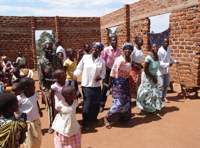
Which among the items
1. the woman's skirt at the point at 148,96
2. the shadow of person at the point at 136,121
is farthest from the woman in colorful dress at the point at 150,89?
the shadow of person at the point at 136,121

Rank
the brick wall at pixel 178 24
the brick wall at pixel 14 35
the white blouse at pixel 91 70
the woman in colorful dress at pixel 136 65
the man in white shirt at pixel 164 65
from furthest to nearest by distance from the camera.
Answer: the brick wall at pixel 14 35 < the brick wall at pixel 178 24 < the man in white shirt at pixel 164 65 < the woman in colorful dress at pixel 136 65 < the white blouse at pixel 91 70

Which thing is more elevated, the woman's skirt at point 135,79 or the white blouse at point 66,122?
the woman's skirt at point 135,79

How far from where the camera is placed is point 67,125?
2.57 m

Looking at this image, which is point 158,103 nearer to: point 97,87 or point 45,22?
point 97,87

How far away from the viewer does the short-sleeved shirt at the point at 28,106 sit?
9.02ft

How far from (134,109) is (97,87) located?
168cm

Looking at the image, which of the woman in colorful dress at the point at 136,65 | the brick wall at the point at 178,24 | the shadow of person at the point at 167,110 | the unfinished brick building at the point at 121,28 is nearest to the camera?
the shadow of person at the point at 167,110

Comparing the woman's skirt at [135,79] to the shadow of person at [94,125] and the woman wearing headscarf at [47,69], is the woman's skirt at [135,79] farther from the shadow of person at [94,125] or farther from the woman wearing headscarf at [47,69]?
the woman wearing headscarf at [47,69]

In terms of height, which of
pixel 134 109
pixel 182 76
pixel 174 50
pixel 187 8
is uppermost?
pixel 187 8

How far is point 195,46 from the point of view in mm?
5742

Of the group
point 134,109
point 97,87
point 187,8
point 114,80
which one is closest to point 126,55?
point 114,80

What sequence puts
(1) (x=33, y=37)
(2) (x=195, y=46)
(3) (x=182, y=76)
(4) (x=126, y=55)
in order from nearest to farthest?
(4) (x=126, y=55) < (2) (x=195, y=46) < (3) (x=182, y=76) < (1) (x=33, y=37)

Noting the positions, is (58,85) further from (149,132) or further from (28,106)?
(149,132)

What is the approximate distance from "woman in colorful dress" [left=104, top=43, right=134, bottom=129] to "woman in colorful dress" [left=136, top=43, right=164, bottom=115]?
637mm
